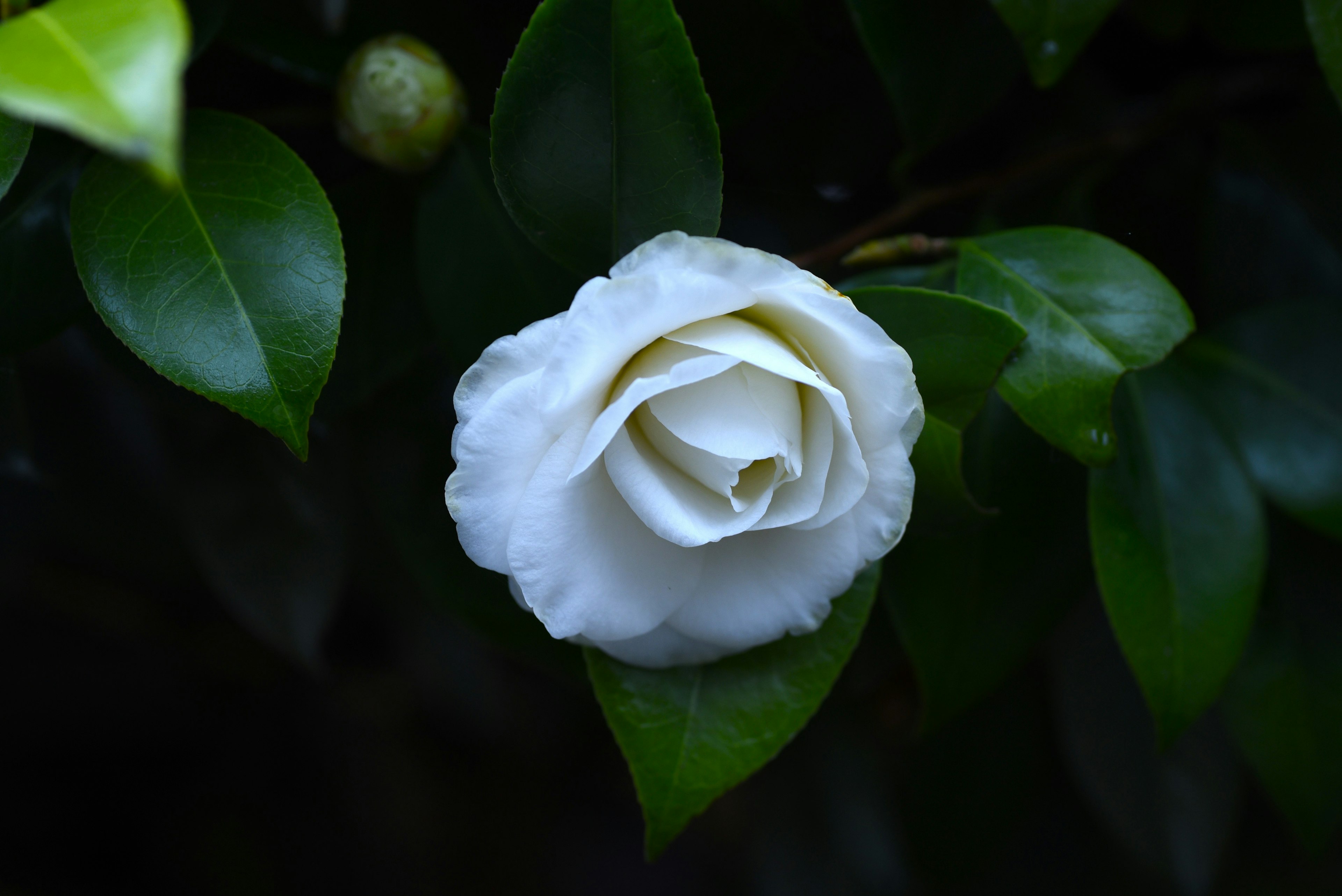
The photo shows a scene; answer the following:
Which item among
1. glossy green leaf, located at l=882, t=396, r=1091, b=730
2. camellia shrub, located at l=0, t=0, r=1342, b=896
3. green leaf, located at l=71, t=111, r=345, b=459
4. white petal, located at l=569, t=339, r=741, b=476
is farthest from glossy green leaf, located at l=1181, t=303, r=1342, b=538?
green leaf, located at l=71, t=111, r=345, b=459

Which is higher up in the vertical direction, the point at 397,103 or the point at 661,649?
the point at 397,103

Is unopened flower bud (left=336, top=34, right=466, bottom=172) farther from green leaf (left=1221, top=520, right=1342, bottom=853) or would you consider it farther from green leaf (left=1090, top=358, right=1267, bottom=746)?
green leaf (left=1221, top=520, right=1342, bottom=853)

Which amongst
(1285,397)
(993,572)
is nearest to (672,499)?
(993,572)

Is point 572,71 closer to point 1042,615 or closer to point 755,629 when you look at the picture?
point 755,629

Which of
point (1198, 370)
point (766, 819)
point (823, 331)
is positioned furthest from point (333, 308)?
point (766, 819)

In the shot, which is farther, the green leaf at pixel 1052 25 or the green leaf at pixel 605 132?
the green leaf at pixel 1052 25

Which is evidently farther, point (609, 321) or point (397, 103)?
point (397, 103)

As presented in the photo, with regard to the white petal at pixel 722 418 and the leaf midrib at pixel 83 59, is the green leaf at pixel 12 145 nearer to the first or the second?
the leaf midrib at pixel 83 59

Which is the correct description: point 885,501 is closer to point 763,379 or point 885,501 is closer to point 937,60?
point 763,379

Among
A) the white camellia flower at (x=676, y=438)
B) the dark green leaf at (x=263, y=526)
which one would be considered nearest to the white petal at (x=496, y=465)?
the white camellia flower at (x=676, y=438)
